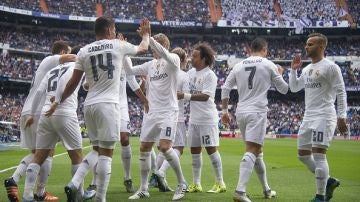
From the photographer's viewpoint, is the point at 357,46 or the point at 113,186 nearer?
the point at 113,186

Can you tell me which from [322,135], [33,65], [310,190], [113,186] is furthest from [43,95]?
[33,65]

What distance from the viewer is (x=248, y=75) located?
777 cm

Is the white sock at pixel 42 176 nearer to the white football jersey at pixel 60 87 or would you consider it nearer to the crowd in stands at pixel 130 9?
the white football jersey at pixel 60 87

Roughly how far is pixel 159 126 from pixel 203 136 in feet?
4.65

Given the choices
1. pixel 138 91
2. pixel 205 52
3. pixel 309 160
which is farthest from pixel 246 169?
pixel 205 52

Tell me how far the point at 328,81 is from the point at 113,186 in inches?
191

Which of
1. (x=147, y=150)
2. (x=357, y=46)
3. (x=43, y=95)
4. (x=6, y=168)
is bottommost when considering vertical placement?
(x=6, y=168)

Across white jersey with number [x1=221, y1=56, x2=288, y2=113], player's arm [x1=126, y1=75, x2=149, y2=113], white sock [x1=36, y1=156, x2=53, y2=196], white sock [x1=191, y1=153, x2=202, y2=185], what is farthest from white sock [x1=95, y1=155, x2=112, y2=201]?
white sock [x1=191, y1=153, x2=202, y2=185]

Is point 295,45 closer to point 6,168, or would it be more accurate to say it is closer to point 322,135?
point 6,168

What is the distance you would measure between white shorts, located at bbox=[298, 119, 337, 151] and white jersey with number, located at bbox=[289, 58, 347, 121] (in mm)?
101

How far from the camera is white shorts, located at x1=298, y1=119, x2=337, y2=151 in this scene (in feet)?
24.1

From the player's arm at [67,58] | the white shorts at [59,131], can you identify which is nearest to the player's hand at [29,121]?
the white shorts at [59,131]

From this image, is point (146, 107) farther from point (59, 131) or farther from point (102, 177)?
point (102, 177)

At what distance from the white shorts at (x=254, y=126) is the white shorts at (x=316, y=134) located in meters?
0.65
